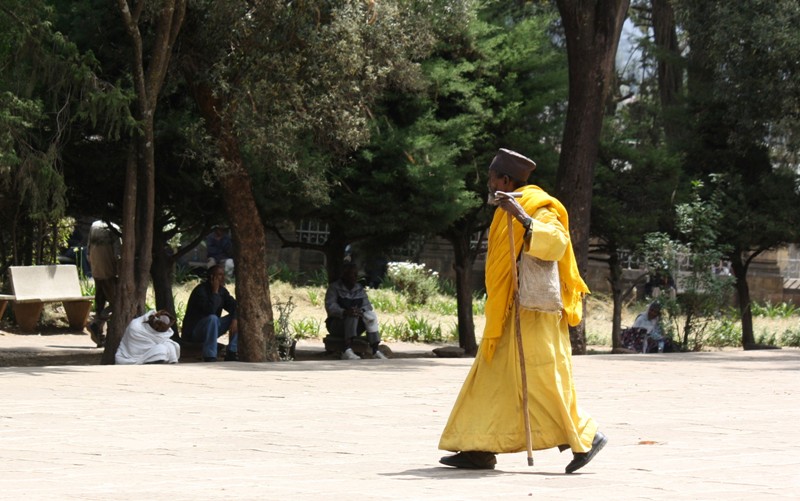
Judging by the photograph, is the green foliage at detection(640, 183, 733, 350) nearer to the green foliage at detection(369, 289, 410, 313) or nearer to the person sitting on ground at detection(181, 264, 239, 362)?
the person sitting on ground at detection(181, 264, 239, 362)

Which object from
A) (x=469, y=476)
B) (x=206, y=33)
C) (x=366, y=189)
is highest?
(x=206, y=33)

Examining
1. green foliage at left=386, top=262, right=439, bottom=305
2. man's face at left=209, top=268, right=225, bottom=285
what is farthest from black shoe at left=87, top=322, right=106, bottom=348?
green foliage at left=386, top=262, right=439, bottom=305

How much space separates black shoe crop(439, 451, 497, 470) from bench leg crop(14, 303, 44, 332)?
46.9ft

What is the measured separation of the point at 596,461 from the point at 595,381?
578 cm

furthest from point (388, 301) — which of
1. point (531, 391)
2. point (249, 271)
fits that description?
point (531, 391)

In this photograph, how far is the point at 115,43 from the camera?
50.9 ft

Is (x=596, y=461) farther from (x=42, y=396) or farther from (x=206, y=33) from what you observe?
(x=206, y=33)

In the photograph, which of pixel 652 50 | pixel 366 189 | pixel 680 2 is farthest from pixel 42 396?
pixel 652 50

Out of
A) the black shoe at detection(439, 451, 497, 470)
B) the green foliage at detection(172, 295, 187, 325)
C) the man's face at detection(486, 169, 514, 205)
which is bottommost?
the black shoe at detection(439, 451, 497, 470)

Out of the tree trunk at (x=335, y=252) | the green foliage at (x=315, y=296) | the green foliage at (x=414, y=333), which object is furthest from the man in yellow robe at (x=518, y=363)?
the green foliage at (x=315, y=296)

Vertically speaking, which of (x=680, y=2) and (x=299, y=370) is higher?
(x=680, y=2)

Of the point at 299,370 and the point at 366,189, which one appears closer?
the point at 299,370

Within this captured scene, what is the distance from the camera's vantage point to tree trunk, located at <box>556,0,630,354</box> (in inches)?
718

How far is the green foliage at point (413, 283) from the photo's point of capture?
29.0 metres
